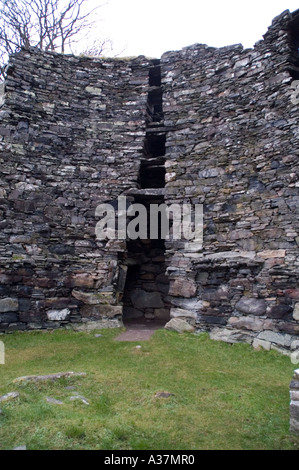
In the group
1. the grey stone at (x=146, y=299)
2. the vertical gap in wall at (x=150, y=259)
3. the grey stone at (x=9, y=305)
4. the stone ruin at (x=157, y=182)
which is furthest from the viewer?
the grey stone at (x=146, y=299)

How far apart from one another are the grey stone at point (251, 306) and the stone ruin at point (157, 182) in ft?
0.08

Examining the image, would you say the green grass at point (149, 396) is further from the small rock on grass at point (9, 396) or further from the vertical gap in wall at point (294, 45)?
the vertical gap in wall at point (294, 45)

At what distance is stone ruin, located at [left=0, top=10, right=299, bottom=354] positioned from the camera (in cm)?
852

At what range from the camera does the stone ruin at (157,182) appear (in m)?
8.52

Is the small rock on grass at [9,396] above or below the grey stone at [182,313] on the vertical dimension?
below

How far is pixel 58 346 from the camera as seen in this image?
8.33m

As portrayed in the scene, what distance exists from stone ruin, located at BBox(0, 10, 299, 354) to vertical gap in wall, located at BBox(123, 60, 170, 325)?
0.04 metres

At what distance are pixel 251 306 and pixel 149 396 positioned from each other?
3.95 m

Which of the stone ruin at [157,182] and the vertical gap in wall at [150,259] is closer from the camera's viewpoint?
the stone ruin at [157,182]

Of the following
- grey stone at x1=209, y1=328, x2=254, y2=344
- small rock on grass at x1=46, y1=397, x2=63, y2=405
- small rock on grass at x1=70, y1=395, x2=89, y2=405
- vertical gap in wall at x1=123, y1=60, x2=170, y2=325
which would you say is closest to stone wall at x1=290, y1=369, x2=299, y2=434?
small rock on grass at x1=70, y1=395, x2=89, y2=405

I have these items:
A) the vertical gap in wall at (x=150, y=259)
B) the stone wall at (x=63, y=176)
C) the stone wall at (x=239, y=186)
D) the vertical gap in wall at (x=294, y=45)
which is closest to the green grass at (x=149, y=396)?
the stone wall at (x=239, y=186)

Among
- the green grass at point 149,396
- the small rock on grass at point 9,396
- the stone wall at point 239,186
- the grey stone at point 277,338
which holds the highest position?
the stone wall at point 239,186

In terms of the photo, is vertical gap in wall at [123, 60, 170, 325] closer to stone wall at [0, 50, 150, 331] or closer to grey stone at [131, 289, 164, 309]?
grey stone at [131, 289, 164, 309]
